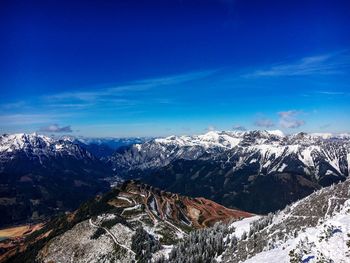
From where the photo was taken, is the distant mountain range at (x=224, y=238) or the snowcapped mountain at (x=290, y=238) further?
the distant mountain range at (x=224, y=238)

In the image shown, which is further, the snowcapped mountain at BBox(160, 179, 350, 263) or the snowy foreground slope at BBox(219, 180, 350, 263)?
the snowcapped mountain at BBox(160, 179, 350, 263)

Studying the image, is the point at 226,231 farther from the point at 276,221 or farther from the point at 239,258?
the point at 239,258

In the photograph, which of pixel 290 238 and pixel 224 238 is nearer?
pixel 290 238

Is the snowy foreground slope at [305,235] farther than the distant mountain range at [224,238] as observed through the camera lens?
No

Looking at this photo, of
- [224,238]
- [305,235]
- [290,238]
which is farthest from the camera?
[224,238]

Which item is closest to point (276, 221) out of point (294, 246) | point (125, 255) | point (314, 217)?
point (314, 217)

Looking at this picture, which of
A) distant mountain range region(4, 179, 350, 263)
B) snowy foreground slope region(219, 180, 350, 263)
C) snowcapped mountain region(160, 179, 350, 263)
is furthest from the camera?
distant mountain range region(4, 179, 350, 263)

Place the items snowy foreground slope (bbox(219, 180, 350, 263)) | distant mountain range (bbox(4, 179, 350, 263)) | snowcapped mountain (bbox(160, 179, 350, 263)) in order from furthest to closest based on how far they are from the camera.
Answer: distant mountain range (bbox(4, 179, 350, 263)) → snowcapped mountain (bbox(160, 179, 350, 263)) → snowy foreground slope (bbox(219, 180, 350, 263))

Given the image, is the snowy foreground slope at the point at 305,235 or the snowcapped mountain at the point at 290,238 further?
the snowcapped mountain at the point at 290,238

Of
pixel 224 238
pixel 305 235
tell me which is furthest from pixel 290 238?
pixel 224 238

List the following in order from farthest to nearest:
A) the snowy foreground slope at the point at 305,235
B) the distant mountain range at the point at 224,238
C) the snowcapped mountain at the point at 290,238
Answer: the distant mountain range at the point at 224,238, the snowcapped mountain at the point at 290,238, the snowy foreground slope at the point at 305,235

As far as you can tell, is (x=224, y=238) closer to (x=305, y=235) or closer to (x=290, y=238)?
(x=290, y=238)

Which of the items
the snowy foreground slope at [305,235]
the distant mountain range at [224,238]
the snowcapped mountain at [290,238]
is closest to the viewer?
the snowy foreground slope at [305,235]
